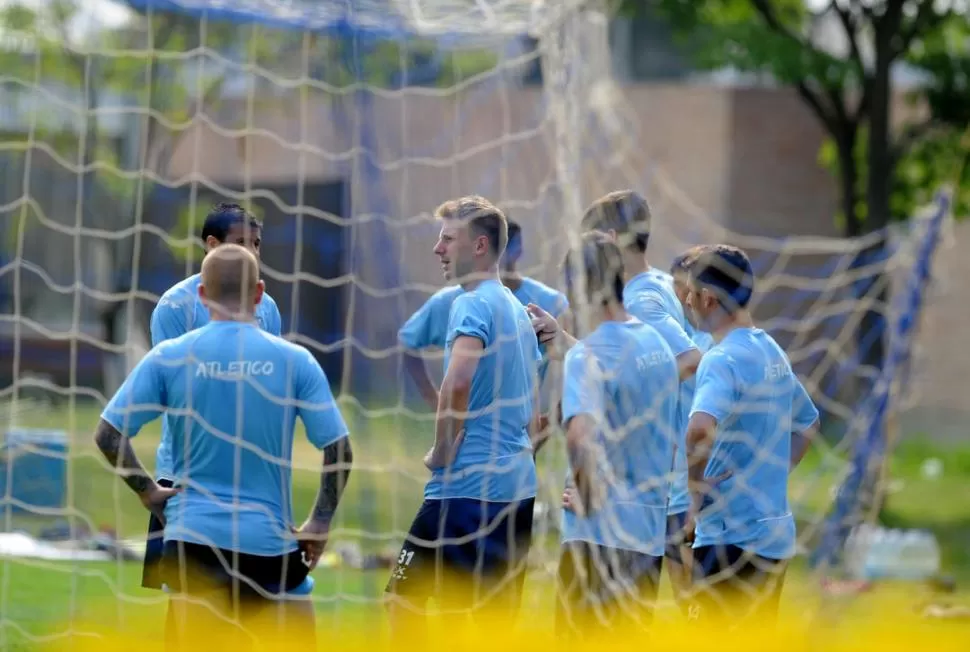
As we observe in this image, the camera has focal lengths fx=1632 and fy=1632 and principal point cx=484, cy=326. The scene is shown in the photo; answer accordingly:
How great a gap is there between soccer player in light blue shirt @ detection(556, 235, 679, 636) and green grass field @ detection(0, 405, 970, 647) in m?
0.64

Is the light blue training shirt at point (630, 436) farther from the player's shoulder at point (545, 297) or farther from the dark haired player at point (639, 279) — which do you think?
the player's shoulder at point (545, 297)

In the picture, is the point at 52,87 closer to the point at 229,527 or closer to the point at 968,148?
the point at 968,148

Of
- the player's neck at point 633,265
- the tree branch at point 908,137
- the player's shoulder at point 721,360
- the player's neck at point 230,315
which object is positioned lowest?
the player's shoulder at point 721,360

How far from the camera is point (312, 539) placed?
512cm

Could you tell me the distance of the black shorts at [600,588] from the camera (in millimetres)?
5551

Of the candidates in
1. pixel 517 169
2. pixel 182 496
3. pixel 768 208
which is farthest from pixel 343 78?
pixel 768 208

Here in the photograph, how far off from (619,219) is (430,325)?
32.6 inches

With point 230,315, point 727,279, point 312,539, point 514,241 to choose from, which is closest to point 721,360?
point 727,279

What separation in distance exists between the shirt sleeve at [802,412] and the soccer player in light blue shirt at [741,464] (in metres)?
0.18

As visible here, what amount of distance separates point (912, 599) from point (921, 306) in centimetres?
367

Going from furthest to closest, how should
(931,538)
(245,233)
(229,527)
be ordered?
(931,538) < (245,233) < (229,527)

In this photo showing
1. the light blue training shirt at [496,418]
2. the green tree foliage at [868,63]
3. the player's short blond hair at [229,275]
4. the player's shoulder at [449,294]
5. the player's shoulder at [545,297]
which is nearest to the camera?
the player's short blond hair at [229,275]

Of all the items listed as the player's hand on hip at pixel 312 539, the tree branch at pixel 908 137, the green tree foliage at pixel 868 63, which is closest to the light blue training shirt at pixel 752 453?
the player's hand on hip at pixel 312 539

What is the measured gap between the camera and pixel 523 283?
21.6 feet
